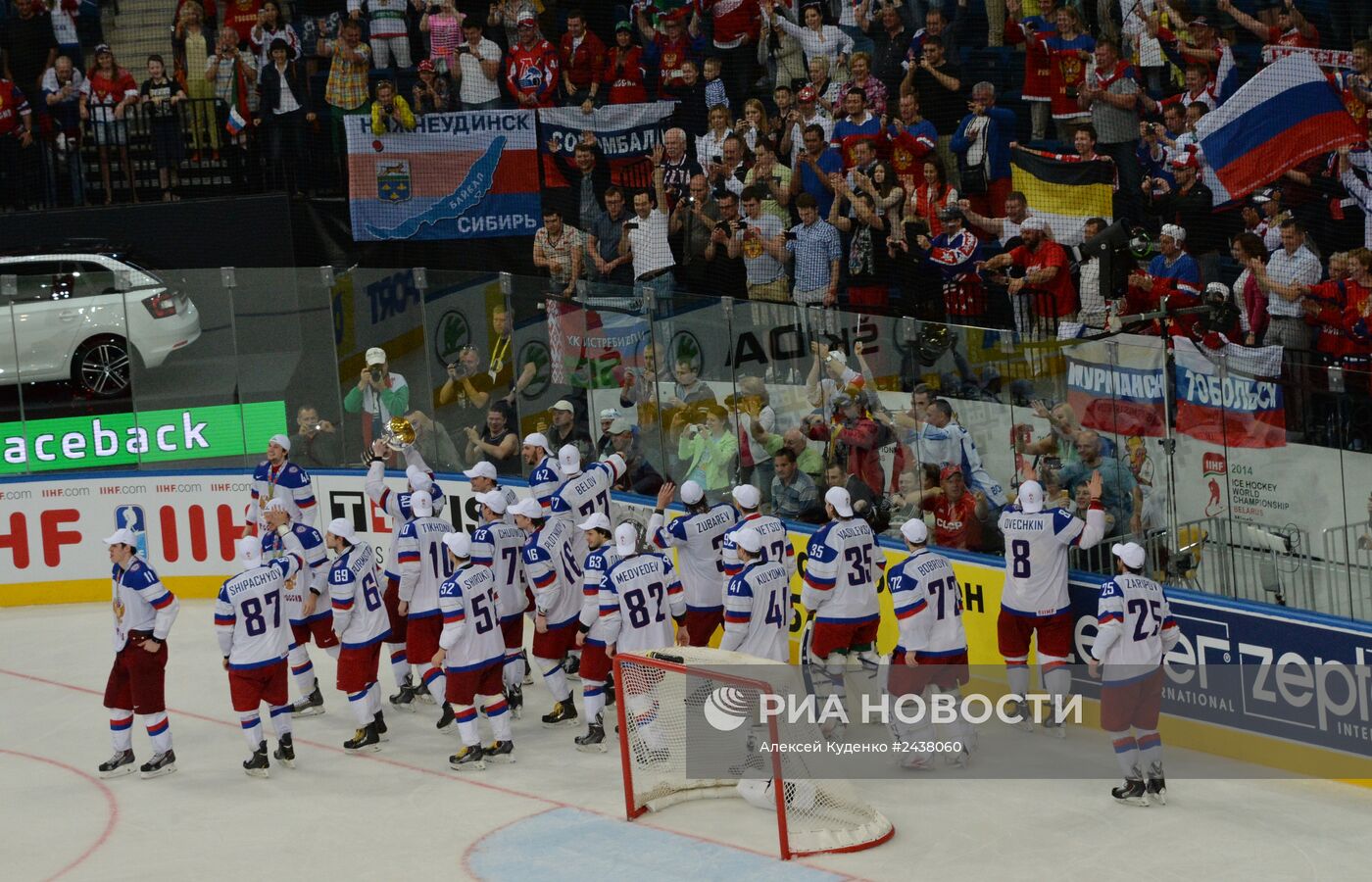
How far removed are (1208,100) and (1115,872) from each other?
793 centimetres

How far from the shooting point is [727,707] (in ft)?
34.8

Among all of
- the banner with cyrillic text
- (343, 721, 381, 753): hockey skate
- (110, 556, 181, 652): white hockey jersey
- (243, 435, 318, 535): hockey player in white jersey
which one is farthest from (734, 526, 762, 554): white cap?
the banner with cyrillic text

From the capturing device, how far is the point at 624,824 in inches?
420

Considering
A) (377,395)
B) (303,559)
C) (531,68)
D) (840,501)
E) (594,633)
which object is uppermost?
(531,68)

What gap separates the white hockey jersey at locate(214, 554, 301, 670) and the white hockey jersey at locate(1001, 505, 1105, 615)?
4.93 m

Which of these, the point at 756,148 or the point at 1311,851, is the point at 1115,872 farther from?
the point at 756,148

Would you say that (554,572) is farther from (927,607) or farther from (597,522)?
(927,607)

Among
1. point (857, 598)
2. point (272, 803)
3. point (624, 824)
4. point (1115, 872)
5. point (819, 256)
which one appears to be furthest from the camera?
point (819, 256)

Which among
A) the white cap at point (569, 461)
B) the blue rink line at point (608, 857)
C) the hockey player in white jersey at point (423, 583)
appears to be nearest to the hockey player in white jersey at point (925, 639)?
the blue rink line at point (608, 857)

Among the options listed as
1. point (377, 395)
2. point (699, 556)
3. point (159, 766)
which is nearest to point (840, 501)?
point (699, 556)

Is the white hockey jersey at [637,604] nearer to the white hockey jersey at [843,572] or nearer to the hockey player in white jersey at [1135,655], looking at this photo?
the white hockey jersey at [843,572]

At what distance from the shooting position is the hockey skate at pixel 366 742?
12398 mm

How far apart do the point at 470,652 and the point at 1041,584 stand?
385 cm

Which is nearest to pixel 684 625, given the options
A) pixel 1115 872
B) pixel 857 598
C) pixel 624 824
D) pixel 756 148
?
pixel 857 598
